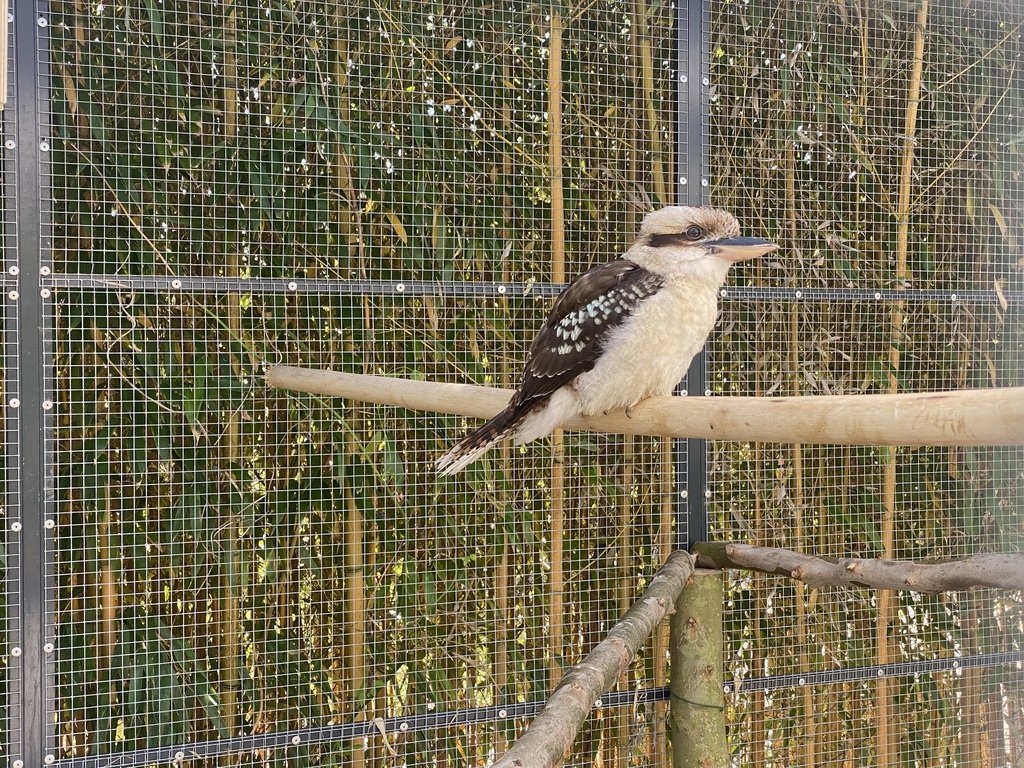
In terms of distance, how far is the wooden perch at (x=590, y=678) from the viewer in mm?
812

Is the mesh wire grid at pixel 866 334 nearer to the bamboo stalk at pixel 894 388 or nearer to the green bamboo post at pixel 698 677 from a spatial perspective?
the bamboo stalk at pixel 894 388

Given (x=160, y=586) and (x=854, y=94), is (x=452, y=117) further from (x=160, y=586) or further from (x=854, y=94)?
(x=160, y=586)

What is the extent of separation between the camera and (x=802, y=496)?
203 centimetres

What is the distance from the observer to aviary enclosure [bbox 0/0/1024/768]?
1.58m

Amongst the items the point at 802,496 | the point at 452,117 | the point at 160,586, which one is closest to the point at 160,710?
the point at 160,586

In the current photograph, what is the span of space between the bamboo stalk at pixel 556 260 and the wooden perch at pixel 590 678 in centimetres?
30

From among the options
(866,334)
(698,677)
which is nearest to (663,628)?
(698,677)

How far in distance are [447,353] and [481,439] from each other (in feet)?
1.86

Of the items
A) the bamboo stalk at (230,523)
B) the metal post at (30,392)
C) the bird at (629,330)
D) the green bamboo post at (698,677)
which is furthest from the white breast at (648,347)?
the metal post at (30,392)

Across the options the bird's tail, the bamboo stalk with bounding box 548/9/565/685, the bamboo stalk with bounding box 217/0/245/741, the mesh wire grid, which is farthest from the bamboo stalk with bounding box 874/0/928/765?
the bamboo stalk with bounding box 217/0/245/741

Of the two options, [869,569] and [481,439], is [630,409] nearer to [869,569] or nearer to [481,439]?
[481,439]

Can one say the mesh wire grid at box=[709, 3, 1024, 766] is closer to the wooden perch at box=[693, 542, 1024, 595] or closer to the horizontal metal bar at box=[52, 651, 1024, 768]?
the horizontal metal bar at box=[52, 651, 1024, 768]

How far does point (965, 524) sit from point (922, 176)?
2.92ft

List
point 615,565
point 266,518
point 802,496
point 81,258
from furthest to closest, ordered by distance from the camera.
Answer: point 802,496
point 615,565
point 266,518
point 81,258
